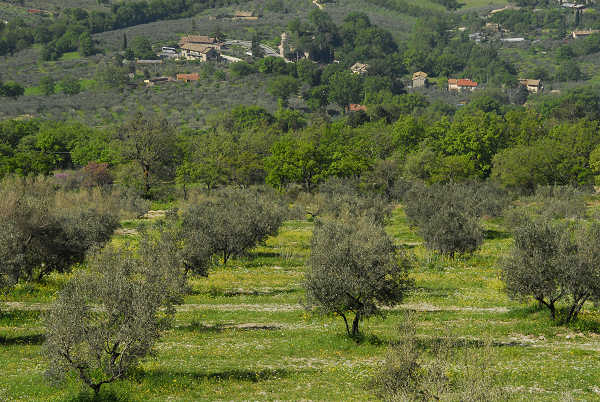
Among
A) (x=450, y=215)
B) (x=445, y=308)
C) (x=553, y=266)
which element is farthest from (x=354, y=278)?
(x=450, y=215)

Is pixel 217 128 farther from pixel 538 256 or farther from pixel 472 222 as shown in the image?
pixel 538 256

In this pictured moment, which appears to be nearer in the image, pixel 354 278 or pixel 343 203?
pixel 354 278

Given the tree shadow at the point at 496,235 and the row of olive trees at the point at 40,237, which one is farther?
the tree shadow at the point at 496,235

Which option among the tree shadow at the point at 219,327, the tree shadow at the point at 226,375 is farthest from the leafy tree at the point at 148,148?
the tree shadow at the point at 226,375

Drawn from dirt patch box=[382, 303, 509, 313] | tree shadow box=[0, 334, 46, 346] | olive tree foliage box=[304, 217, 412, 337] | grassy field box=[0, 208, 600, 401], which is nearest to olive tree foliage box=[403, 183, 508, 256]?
grassy field box=[0, 208, 600, 401]

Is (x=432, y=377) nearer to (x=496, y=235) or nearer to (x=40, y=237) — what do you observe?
(x=40, y=237)

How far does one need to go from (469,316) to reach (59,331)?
26549 millimetres

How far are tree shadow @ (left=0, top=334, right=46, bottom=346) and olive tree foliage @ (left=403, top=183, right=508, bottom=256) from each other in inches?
1510

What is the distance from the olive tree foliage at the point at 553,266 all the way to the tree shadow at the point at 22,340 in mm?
27360

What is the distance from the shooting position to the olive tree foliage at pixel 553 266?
35531 mm

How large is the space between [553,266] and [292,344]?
52.0ft

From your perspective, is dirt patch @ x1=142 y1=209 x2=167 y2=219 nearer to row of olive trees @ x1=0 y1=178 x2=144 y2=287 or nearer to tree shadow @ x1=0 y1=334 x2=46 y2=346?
row of olive trees @ x1=0 y1=178 x2=144 y2=287

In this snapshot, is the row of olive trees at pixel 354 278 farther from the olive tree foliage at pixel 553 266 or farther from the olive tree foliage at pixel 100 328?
the olive tree foliage at pixel 100 328

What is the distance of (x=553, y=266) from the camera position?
119 feet
